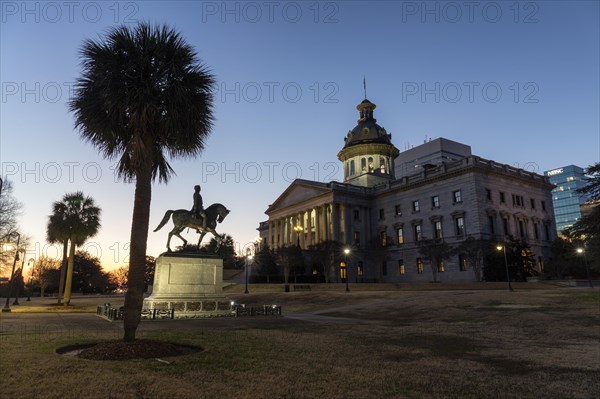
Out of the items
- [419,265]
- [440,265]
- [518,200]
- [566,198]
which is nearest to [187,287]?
[440,265]

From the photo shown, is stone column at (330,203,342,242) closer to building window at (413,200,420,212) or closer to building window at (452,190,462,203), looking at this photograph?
building window at (413,200,420,212)

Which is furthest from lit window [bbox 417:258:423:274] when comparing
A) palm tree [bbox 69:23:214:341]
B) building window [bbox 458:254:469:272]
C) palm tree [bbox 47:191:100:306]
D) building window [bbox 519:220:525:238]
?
palm tree [bbox 69:23:214:341]

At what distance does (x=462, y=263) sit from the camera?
63.8 m

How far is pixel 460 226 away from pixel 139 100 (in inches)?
2458

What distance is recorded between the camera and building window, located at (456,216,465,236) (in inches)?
2579

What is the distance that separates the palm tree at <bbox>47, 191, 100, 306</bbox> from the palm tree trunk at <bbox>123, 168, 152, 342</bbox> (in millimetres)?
36609

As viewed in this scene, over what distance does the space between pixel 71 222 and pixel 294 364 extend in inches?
1685

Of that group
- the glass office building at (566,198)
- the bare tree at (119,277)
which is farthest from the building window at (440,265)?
the bare tree at (119,277)

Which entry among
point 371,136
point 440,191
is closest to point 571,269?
point 440,191

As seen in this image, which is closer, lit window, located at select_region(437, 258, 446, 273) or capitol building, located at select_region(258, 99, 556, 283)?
capitol building, located at select_region(258, 99, 556, 283)

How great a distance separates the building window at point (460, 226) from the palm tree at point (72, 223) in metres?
52.6

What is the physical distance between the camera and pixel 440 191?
7088 cm

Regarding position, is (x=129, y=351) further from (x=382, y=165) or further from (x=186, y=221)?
(x=382, y=165)

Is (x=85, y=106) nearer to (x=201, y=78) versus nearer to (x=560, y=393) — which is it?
(x=201, y=78)
